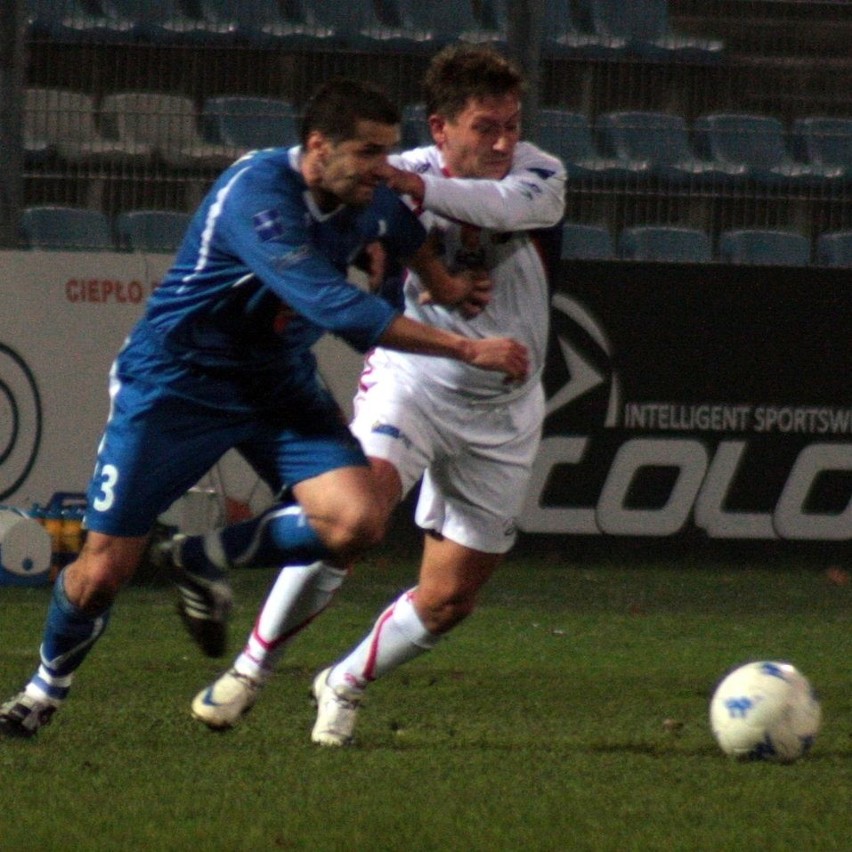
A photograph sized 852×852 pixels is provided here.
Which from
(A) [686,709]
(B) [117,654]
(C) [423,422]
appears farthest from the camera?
(B) [117,654]

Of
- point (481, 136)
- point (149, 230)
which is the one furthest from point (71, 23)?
point (481, 136)

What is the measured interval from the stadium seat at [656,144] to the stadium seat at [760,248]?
35cm

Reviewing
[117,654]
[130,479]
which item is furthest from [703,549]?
[130,479]

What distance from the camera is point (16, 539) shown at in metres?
9.55

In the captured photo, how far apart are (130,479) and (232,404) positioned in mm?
324

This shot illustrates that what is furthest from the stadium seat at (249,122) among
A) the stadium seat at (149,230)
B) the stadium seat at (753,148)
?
the stadium seat at (753,148)

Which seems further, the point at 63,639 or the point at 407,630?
the point at 407,630

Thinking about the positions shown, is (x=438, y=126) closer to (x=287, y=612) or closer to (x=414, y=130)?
(x=287, y=612)

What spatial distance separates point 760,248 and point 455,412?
602cm

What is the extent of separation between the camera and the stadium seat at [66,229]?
10773 mm

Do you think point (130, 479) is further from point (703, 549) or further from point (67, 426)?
point (703, 549)

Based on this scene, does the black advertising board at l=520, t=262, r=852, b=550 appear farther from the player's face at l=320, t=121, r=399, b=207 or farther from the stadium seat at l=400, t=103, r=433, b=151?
the player's face at l=320, t=121, r=399, b=207

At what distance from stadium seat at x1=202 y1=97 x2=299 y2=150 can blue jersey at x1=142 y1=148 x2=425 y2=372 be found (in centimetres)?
562

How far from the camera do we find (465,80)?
5.76 meters
